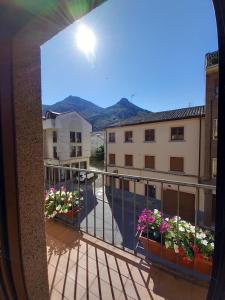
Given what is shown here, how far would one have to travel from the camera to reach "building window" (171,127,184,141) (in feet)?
38.4

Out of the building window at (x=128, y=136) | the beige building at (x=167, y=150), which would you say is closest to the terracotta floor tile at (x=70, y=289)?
the beige building at (x=167, y=150)

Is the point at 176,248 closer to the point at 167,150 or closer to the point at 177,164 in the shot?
the point at 177,164

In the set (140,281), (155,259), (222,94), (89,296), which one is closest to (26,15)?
(222,94)

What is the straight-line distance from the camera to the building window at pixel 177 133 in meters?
11.7

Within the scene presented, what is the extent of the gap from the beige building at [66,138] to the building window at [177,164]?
950cm

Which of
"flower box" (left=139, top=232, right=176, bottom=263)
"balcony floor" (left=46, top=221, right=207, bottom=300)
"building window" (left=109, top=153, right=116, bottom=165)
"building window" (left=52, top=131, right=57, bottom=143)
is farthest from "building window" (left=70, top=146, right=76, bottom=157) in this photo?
"flower box" (left=139, top=232, right=176, bottom=263)

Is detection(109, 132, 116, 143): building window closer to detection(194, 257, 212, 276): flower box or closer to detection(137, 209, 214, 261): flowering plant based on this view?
detection(137, 209, 214, 261): flowering plant

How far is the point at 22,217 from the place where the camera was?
101 centimetres

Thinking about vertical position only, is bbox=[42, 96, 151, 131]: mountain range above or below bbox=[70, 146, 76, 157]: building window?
above

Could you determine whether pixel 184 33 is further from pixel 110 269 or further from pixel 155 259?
pixel 110 269

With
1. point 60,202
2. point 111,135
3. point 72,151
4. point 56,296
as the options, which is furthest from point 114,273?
point 72,151

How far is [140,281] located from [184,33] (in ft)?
8.34

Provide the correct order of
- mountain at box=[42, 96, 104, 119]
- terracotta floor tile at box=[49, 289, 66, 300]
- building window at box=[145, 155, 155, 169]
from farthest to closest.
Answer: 1. mountain at box=[42, 96, 104, 119]
2. building window at box=[145, 155, 155, 169]
3. terracotta floor tile at box=[49, 289, 66, 300]

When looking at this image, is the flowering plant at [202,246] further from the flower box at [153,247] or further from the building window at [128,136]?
the building window at [128,136]
